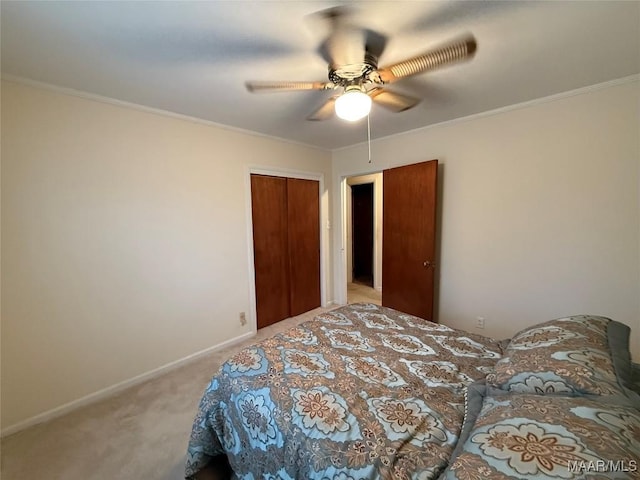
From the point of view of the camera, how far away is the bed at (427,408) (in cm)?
68

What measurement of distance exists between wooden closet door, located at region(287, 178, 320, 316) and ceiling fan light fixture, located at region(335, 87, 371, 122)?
1990 mm

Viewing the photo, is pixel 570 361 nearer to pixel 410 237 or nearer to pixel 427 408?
pixel 427 408

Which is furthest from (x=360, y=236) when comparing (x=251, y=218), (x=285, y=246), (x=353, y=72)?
(x=353, y=72)

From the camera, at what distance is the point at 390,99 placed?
6.09 feet

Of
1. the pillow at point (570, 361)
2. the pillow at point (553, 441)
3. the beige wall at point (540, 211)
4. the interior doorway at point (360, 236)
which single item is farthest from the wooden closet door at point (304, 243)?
the pillow at point (553, 441)

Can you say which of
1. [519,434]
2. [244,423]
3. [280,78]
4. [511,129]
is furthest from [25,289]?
[511,129]

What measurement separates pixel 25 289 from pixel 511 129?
13.4 feet

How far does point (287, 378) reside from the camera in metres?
1.24

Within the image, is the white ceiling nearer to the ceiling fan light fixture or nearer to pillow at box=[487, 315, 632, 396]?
the ceiling fan light fixture

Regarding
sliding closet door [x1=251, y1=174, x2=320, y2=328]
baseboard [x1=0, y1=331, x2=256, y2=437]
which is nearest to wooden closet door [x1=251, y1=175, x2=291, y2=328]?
sliding closet door [x1=251, y1=174, x2=320, y2=328]

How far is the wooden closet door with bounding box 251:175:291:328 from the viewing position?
10.5ft

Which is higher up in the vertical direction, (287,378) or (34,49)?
(34,49)

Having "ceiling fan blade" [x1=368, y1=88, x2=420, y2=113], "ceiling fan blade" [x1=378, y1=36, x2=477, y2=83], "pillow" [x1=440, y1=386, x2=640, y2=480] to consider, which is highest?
"ceiling fan blade" [x1=368, y1=88, x2=420, y2=113]

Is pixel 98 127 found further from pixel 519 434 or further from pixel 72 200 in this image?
pixel 519 434
